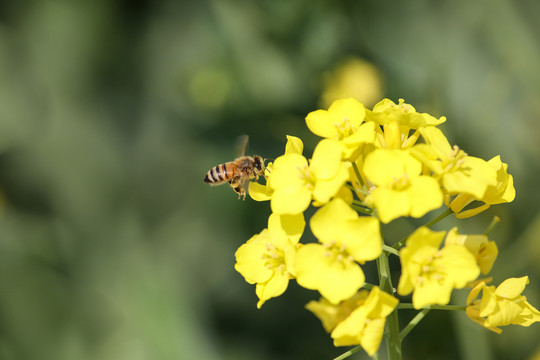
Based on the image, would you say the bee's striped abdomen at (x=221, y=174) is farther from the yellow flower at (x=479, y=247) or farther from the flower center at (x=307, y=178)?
the yellow flower at (x=479, y=247)

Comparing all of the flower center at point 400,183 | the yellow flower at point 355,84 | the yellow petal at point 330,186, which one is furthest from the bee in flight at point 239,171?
the yellow flower at point 355,84

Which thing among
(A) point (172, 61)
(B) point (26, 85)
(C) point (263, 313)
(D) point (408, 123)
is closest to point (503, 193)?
(D) point (408, 123)

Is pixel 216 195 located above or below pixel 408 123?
below

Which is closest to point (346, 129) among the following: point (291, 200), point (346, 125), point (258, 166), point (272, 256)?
point (346, 125)

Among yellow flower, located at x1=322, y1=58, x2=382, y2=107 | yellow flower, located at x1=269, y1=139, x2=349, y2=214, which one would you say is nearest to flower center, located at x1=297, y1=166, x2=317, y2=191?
yellow flower, located at x1=269, y1=139, x2=349, y2=214

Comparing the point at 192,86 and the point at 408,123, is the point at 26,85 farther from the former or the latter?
the point at 408,123

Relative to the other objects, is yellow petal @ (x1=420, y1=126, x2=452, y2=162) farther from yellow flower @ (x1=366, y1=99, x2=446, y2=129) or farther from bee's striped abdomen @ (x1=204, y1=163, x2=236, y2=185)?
bee's striped abdomen @ (x1=204, y1=163, x2=236, y2=185)
